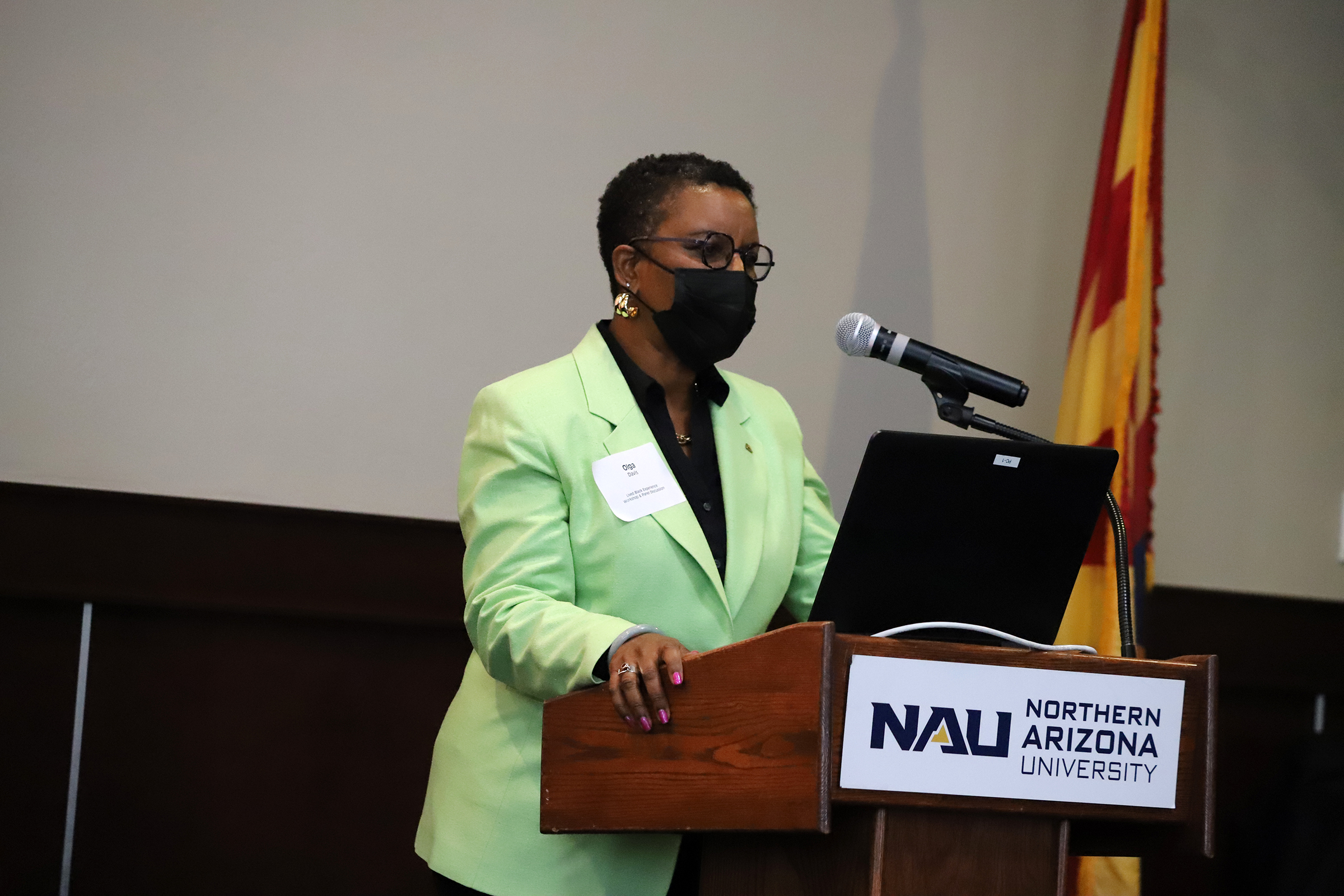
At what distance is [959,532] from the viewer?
1364 mm

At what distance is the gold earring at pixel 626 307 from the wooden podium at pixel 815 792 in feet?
2.29

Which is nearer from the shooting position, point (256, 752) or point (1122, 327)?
point (256, 752)

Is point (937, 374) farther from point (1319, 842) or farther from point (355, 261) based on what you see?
point (1319, 842)

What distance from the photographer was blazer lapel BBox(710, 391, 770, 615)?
67.0 inches

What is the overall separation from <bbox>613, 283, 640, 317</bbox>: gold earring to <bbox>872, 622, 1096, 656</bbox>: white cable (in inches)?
27.6

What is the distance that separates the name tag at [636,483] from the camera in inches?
64.9

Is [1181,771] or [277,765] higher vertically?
[1181,771]

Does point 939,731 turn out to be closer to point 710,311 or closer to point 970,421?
point 970,421

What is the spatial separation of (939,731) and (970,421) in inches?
17.4

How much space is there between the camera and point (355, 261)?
9.65 feet

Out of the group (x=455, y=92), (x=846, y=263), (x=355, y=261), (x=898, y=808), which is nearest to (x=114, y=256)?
(x=355, y=261)

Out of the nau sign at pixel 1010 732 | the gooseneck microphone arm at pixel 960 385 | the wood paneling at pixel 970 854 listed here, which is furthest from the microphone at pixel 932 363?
the wood paneling at pixel 970 854

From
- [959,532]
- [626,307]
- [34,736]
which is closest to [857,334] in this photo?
[959,532]

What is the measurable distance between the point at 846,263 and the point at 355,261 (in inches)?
50.2
